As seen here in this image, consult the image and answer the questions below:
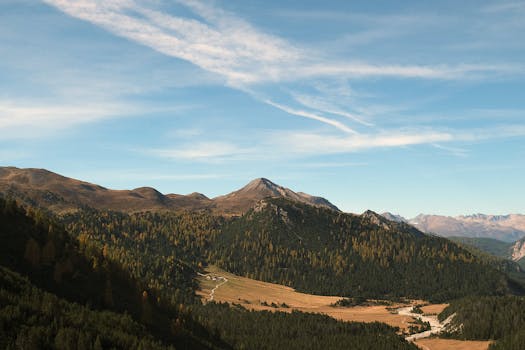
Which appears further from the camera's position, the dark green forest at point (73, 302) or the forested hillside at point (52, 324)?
the dark green forest at point (73, 302)

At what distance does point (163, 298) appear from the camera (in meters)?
188

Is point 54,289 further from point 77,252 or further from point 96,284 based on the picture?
point 77,252

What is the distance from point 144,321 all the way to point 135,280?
127 feet

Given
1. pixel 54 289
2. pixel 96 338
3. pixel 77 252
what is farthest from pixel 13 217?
pixel 96 338

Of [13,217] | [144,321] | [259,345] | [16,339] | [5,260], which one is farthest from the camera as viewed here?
[259,345]

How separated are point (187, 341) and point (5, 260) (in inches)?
2461

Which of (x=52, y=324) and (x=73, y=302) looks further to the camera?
(x=73, y=302)

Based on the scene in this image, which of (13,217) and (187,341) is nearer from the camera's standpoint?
(187,341)

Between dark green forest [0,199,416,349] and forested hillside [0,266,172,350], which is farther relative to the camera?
dark green forest [0,199,416,349]

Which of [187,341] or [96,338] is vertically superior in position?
[96,338]

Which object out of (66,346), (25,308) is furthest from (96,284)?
(66,346)

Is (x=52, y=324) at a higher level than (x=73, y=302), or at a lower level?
higher

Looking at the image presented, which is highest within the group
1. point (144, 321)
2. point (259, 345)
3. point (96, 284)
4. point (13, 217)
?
point (13, 217)

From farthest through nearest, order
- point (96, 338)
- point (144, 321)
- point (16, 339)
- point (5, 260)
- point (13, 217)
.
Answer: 1. point (13, 217)
2. point (144, 321)
3. point (5, 260)
4. point (96, 338)
5. point (16, 339)
